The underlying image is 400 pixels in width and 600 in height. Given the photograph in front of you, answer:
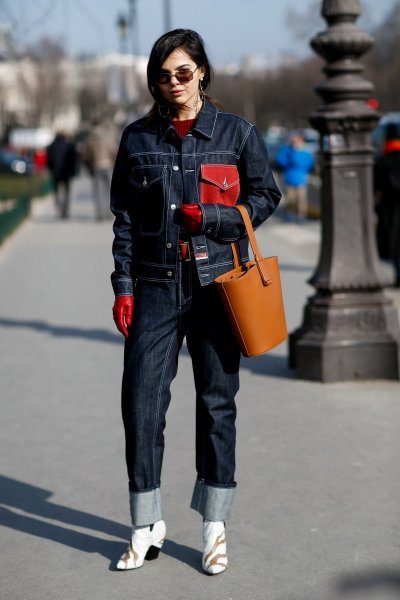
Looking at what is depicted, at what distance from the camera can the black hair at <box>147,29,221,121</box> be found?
4.05 meters

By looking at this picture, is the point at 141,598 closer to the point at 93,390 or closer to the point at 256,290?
the point at 256,290

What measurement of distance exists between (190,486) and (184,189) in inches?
68.3

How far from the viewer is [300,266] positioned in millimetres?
14984

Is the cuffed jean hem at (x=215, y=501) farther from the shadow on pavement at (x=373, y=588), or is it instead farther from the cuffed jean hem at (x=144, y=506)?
the shadow on pavement at (x=373, y=588)

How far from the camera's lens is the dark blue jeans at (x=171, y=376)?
13.8 feet

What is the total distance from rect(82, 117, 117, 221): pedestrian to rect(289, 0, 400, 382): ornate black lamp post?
15.5 meters

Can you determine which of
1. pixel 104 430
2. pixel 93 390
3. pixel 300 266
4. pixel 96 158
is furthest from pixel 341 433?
pixel 96 158

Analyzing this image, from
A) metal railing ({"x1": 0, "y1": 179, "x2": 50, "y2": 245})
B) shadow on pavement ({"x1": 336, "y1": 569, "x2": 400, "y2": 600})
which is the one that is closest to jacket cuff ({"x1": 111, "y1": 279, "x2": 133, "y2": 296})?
shadow on pavement ({"x1": 336, "y1": 569, "x2": 400, "y2": 600})

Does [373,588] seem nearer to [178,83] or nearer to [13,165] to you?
[178,83]

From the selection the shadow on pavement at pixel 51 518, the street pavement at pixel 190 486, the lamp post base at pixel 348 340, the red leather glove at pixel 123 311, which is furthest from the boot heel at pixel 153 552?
the lamp post base at pixel 348 340

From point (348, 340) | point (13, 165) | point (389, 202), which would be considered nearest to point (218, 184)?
point (348, 340)

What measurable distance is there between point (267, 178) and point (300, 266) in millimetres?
10799

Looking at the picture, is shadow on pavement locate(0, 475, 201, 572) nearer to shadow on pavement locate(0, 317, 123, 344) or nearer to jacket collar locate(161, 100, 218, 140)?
Answer: jacket collar locate(161, 100, 218, 140)

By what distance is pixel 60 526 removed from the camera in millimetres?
4906
